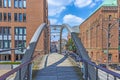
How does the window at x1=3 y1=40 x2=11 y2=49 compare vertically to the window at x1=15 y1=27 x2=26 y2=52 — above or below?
below

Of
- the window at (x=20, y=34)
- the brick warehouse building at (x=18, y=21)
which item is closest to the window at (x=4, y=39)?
the brick warehouse building at (x=18, y=21)

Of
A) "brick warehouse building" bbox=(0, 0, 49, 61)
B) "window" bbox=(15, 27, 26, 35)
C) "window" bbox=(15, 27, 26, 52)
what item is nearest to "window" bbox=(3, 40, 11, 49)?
"brick warehouse building" bbox=(0, 0, 49, 61)

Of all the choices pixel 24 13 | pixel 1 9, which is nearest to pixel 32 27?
pixel 24 13

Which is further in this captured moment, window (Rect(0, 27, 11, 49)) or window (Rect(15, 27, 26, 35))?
window (Rect(15, 27, 26, 35))

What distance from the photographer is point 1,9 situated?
53.3m

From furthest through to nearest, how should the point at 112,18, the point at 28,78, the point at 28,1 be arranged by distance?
1. the point at 112,18
2. the point at 28,1
3. the point at 28,78

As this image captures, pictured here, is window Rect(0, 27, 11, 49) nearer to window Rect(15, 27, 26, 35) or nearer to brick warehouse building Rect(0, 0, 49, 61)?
brick warehouse building Rect(0, 0, 49, 61)

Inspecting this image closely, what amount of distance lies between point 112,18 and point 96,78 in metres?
56.5

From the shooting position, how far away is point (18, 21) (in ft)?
178

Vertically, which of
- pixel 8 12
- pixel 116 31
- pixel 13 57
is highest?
pixel 8 12

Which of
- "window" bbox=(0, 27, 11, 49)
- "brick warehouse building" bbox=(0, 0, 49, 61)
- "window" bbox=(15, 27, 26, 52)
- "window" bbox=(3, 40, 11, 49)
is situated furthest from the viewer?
"window" bbox=(15, 27, 26, 52)

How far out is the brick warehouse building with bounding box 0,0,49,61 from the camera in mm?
53531

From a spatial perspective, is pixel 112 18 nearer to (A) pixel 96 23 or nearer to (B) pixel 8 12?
(A) pixel 96 23

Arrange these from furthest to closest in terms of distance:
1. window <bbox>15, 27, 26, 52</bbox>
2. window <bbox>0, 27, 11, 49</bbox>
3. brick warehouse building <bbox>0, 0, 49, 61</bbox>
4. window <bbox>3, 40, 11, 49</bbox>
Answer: window <bbox>15, 27, 26, 52</bbox>
window <bbox>3, 40, 11, 49</bbox>
window <bbox>0, 27, 11, 49</bbox>
brick warehouse building <bbox>0, 0, 49, 61</bbox>
